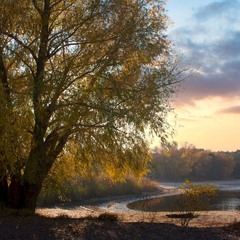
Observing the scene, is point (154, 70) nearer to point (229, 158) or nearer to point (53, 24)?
point (53, 24)

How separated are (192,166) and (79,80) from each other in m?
67.8

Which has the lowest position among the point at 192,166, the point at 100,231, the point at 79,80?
the point at 100,231

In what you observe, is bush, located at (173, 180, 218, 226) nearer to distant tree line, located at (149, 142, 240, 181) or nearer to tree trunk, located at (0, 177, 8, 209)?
tree trunk, located at (0, 177, 8, 209)

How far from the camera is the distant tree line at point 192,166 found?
75.1 metres

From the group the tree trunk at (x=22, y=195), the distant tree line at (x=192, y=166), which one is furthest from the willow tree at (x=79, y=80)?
the distant tree line at (x=192, y=166)

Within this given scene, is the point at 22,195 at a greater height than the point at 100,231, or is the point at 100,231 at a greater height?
the point at 22,195

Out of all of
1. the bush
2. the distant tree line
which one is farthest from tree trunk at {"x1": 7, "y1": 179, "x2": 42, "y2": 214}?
the distant tree line

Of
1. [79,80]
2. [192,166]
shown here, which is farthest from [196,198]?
[192,166]

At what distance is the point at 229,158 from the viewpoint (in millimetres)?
88500

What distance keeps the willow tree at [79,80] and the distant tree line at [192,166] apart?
53.5 metres

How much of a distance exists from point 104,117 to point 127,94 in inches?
47.5

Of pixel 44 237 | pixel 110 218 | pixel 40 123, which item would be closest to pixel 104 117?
pixel 40 123

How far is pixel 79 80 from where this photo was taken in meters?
16.4

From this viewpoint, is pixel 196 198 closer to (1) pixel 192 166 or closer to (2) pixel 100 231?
(2) pixel 100 231
